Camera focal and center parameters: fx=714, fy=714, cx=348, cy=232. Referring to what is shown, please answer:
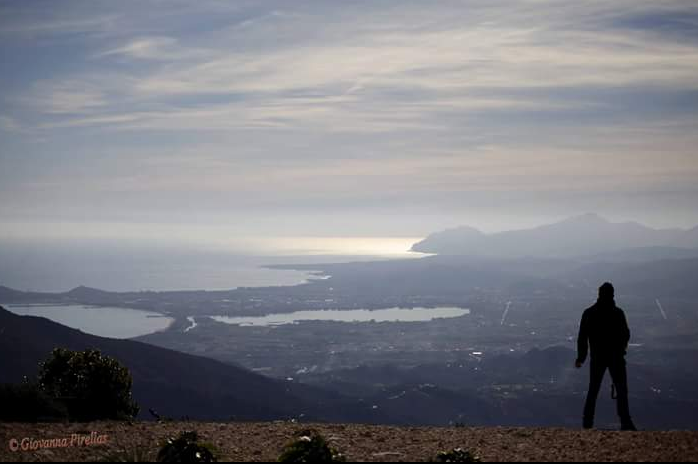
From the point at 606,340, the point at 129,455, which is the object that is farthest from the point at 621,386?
the point at 129,455

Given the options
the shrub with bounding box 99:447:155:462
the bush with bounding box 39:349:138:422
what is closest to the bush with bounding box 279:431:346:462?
the shrub with bounding box 99:447:155:462

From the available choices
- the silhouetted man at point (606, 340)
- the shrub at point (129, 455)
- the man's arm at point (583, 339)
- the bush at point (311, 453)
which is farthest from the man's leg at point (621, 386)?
the shrub at point (129, 455)

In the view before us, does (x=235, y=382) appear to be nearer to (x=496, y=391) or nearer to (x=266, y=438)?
(x=496, y=391)

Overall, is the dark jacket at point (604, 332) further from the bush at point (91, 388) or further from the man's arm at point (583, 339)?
the bush at point (91, 388)

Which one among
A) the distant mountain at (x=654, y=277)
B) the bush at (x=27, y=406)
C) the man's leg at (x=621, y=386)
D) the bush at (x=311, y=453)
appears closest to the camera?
the bush at (x=311, y=453)

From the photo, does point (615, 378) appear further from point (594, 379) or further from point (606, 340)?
point (606, 340)

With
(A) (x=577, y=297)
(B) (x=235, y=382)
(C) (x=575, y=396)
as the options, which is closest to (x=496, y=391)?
(C) (x=575, y=396)
